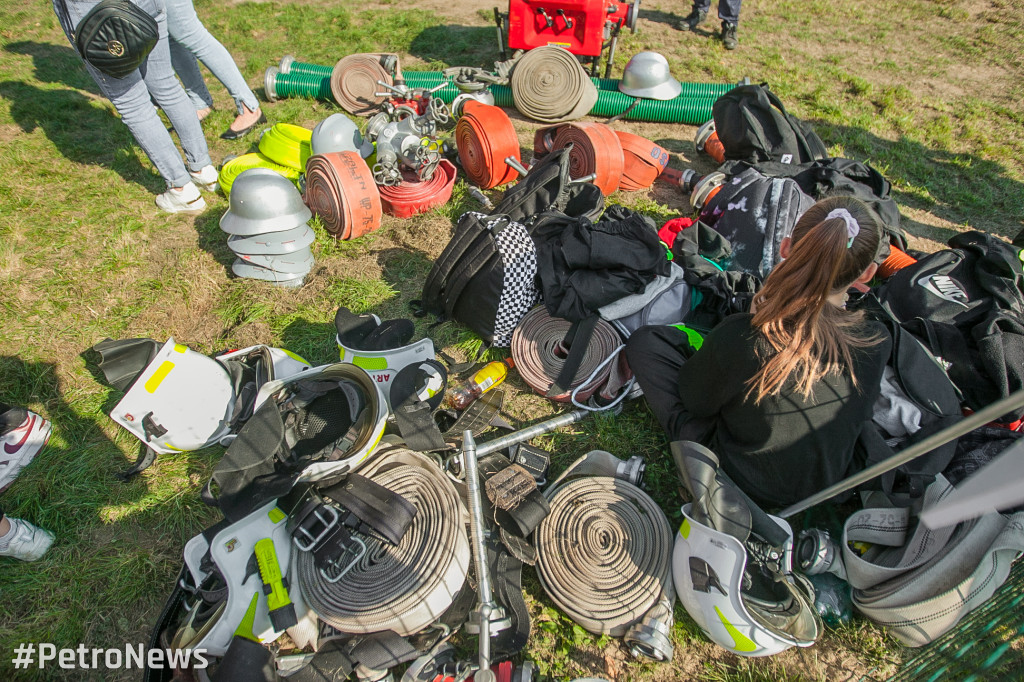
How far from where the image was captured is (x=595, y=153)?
3.89m

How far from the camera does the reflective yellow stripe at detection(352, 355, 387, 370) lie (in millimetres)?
2703

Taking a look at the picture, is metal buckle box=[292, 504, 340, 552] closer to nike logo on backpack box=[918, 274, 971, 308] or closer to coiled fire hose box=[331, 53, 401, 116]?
nike logo on backpack box=[918, 274, 971, 308]

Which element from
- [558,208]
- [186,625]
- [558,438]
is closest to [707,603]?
[558,438]

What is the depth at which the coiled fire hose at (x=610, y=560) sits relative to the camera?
83.6 inches

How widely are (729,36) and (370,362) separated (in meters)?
6.51

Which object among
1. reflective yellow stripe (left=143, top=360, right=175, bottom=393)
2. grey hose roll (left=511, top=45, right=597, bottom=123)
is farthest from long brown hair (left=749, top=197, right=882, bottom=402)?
grey hose roll (left=511, top=45, right=597, bottom=123)

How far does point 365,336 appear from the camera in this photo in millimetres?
2916

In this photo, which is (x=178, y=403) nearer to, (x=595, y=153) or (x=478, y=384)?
(x=478, y=384)

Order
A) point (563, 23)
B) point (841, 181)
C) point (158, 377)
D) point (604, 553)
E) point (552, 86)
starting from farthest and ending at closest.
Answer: point (563, 23)
point (552, 86)
point (841, 181)
point (158, 377)
point (604, 553)

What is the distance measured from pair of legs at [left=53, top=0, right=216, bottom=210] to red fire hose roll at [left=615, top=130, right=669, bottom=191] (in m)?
3.47

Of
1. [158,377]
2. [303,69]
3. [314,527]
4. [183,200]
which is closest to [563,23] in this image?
[303,69]

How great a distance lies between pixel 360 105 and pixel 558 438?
4158 mm

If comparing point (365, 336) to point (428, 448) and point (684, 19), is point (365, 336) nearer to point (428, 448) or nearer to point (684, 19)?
point (428, 448)

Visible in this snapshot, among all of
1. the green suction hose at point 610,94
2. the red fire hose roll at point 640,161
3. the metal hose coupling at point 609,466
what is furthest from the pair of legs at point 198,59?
the metal hose coupling at point 609,466
